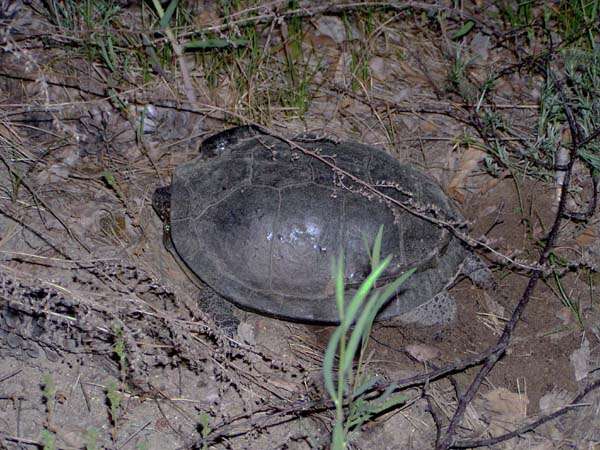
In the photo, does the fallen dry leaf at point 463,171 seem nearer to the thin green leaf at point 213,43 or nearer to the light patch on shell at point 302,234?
the light patch on shell at point 302,234

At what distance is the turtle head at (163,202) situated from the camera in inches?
133

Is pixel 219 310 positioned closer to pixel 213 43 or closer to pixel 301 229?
pixel 301 229

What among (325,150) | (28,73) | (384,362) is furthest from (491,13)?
(28,73)

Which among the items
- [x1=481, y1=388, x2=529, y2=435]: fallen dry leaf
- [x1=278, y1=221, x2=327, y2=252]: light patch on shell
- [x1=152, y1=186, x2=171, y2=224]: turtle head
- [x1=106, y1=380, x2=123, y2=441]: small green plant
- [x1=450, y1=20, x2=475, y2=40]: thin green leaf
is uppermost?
[x1=450, y1=20, x2=475, y2=40]: thin green leaf

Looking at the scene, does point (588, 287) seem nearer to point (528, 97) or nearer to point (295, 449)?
point (528, 97)

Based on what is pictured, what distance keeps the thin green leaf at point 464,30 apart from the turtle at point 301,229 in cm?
161

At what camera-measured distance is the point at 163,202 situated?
3.38 metres

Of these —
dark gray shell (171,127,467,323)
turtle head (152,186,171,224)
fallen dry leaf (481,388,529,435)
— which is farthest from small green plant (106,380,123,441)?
fallen dry leaf (481,388,529,435)

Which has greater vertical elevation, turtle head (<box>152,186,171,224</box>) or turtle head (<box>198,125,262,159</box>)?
turtle head (<box>198,125,262,159</box>)

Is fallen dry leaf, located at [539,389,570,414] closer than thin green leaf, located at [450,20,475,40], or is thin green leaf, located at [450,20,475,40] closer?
fallen dry leaf, located at [539,389,570,414]

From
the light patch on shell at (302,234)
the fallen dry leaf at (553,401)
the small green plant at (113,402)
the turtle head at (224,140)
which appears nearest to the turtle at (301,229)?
the light patch on shell at (302,234)

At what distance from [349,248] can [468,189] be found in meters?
1.23

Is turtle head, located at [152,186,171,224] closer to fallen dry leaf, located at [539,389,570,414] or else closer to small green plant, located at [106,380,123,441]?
small green plant, located at [106,380,123,441]

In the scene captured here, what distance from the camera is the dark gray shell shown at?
120 inches
